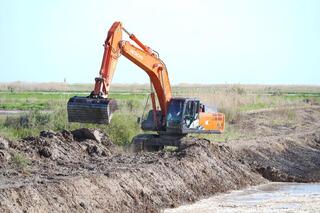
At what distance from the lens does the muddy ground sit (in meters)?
16.2

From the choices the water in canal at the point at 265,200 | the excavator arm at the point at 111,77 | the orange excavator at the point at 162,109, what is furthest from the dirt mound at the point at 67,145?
the water in canal at the point at 265,200

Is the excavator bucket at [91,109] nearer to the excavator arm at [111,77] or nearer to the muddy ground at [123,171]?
the excavator arm at [111,77]

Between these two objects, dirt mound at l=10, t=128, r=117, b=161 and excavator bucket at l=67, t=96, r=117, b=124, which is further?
excavator bucket at l=67, t=96, r=117, b=124

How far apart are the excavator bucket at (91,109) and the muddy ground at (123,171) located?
1075 mm

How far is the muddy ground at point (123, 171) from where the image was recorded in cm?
1625

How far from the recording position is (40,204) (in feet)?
50.0

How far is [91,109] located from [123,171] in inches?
124

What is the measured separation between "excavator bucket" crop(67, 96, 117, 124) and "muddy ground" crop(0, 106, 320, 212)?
3.53 ft

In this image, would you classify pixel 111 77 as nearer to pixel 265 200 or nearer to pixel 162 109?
pixel 162 109

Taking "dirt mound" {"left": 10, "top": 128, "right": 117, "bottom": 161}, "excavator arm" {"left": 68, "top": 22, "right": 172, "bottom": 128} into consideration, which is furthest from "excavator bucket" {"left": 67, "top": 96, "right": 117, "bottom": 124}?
"dirt mound" {"left": 10, "top": 128, "right": 117, "bottom": 161}

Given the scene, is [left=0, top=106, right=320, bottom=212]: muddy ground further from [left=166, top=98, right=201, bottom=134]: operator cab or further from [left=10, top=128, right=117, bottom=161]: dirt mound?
[left=166, top=98, right=201, bottom=134]: operator cab

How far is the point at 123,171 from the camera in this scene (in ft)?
64.1

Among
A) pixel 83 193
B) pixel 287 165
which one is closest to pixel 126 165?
pixel 83 193

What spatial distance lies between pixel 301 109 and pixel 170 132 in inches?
1220
